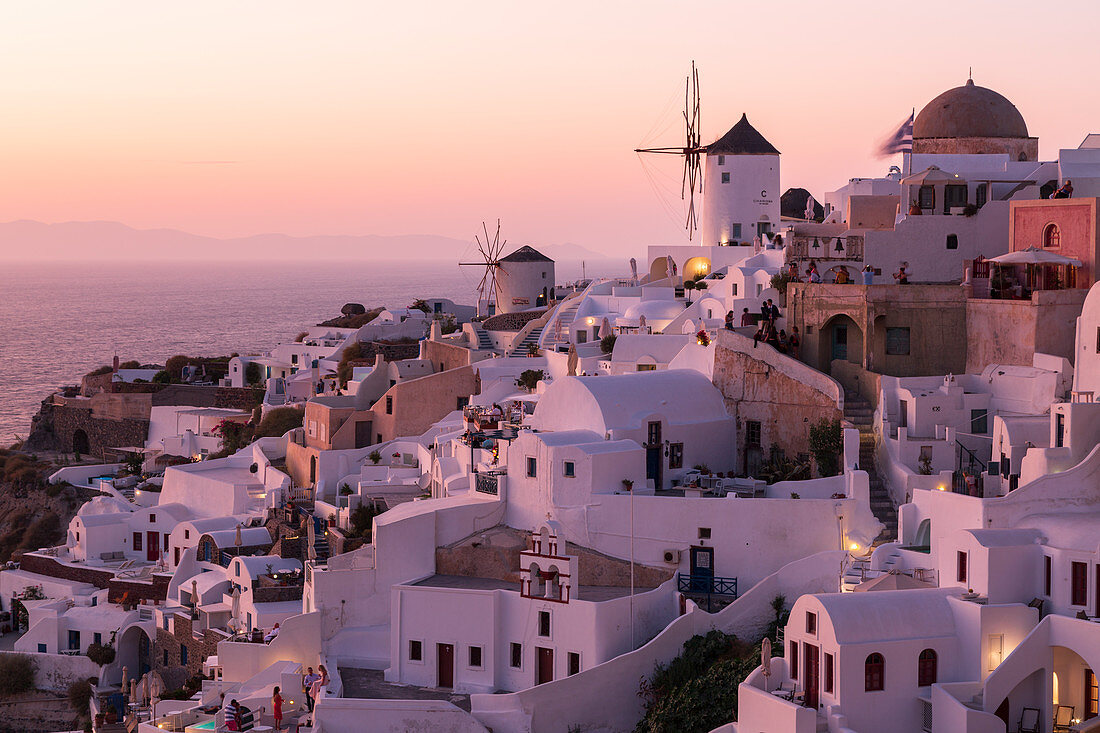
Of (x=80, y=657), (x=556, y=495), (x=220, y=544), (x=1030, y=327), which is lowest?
(x=80, y=657)

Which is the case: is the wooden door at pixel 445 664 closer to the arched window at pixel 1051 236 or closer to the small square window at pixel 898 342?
the small square window at pixel 898 342

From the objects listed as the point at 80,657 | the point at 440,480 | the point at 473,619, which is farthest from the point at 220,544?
the point at 473,619

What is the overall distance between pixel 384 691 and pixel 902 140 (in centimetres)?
2249

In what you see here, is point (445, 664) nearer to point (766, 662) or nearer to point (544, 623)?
point (544, 623)

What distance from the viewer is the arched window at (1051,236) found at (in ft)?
102

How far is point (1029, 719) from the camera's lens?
22594 mm

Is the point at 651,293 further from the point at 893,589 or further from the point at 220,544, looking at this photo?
the point at 893,589

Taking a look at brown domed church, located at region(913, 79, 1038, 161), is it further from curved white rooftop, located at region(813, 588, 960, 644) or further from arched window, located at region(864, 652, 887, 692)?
arched window, located at region(864, 652, 887, 692)

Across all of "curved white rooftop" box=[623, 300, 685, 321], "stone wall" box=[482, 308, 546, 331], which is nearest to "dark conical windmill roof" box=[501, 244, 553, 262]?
"stone wall" box=[482, 308, 546, 331]

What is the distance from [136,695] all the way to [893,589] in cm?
1681

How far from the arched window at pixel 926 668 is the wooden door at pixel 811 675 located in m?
1.47

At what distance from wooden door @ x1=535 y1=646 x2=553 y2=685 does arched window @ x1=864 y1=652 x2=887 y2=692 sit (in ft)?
22.1

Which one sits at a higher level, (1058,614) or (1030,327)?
(1030,327)

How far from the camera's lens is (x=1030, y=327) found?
30078 mm
